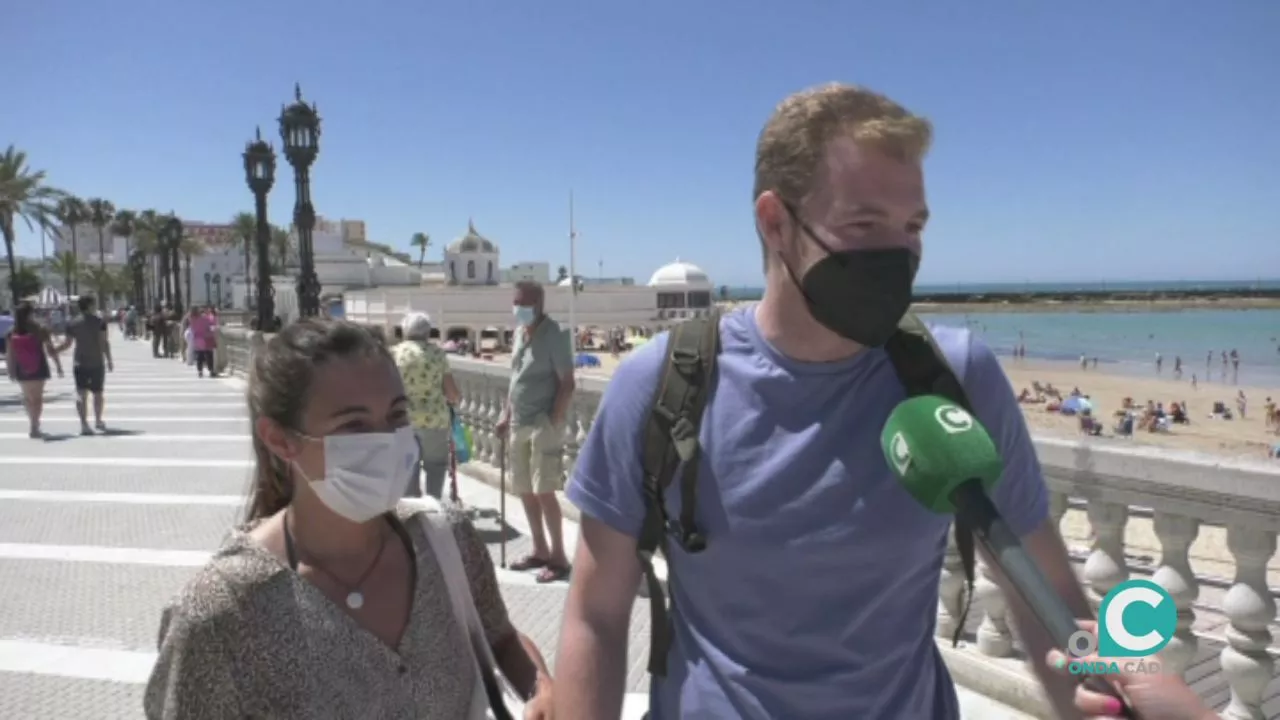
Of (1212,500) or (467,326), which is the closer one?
(1212,500)

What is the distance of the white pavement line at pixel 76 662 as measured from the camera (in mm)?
4570

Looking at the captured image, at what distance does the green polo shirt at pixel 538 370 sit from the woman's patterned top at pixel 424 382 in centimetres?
55

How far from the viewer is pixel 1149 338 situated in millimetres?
88812

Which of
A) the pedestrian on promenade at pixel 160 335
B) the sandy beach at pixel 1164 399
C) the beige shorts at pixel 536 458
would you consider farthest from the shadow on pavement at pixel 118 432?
the pedestrian on promenade at pixel 160 335

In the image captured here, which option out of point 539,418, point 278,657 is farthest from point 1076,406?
point 278,657

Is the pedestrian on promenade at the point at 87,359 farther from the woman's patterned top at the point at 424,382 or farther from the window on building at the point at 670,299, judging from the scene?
the window on building at the point at 670,299

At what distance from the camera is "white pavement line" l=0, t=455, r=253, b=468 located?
1029cm

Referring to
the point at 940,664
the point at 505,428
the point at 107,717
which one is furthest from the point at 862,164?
the point at 505,428

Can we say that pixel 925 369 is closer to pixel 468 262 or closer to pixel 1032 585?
pixel 1032 585

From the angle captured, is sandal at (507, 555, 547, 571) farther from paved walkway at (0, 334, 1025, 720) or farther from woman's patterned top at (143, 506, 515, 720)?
woman's patterned top at (143, 506, 515, 720)

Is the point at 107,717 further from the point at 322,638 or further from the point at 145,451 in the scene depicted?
the point at 145,451

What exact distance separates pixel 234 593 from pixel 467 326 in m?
76.7

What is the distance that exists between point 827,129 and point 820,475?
2.03 ft

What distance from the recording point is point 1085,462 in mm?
3574
